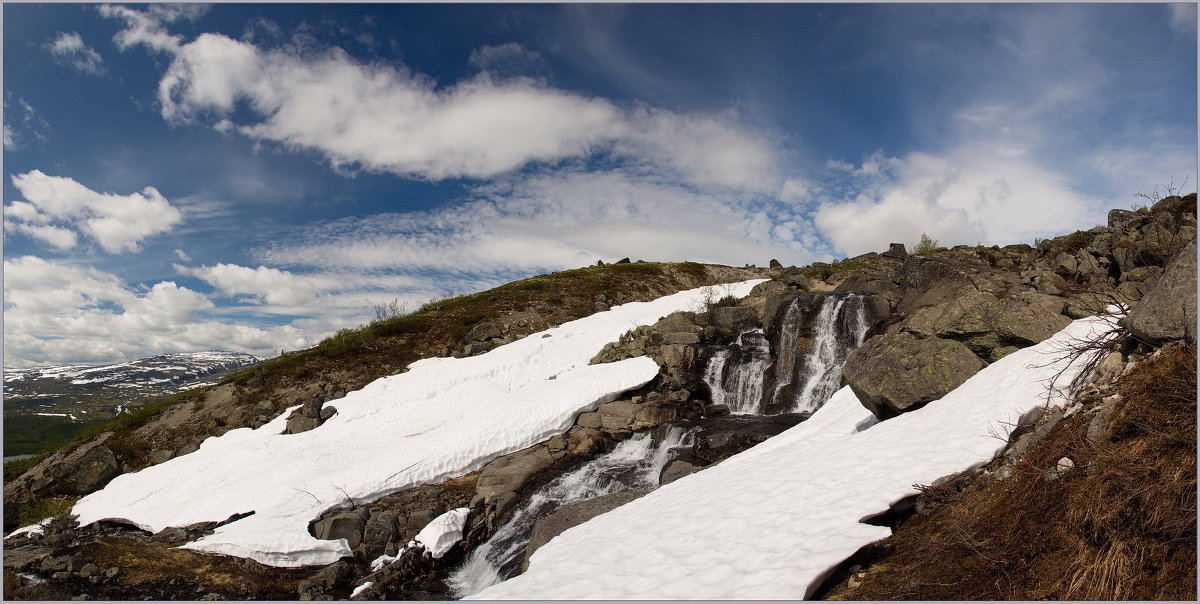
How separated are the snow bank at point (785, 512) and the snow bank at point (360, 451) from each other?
8921mm

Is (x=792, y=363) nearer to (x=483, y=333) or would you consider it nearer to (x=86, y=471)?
(x=483, y=333)

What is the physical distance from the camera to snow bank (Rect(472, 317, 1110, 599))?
634cm

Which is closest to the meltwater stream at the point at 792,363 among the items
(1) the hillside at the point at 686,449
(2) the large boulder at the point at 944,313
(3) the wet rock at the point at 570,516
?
(1) the hillside at the point at 686,449

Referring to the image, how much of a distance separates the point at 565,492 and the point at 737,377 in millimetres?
11673

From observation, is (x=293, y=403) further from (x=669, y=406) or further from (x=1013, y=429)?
(x=1013, y=429)

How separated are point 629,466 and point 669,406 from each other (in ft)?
14.9

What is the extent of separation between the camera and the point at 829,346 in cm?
2594

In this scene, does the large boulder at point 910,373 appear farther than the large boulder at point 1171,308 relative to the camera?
Yes

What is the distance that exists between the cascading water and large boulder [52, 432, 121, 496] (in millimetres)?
19164

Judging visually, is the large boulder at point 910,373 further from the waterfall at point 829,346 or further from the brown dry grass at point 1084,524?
the waterfall at point 829,346

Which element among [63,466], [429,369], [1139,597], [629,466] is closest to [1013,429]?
[1139,597]

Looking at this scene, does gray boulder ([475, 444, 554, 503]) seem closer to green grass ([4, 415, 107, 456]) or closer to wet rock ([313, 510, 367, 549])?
wet rock ([313, 510, 367, 549])

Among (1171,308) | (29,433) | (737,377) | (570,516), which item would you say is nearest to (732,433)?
(737,377)

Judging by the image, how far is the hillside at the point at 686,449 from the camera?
5594 mm
